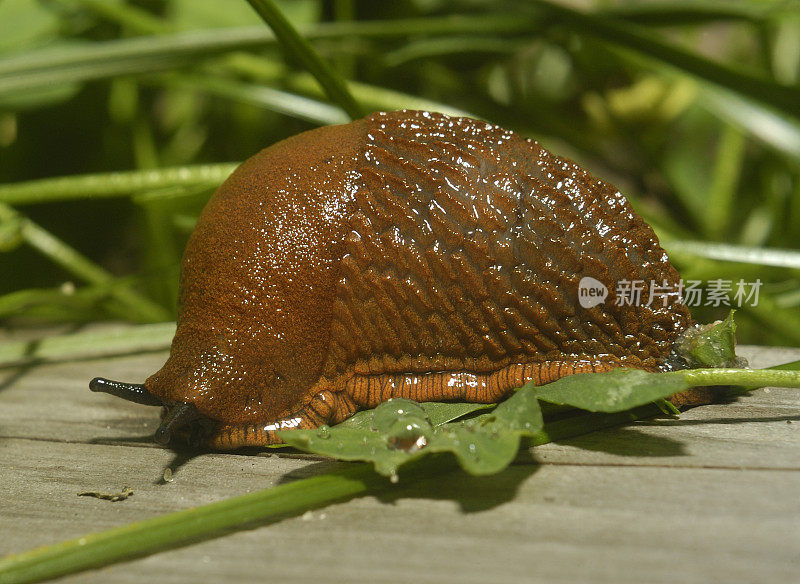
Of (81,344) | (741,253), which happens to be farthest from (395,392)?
(741,253)

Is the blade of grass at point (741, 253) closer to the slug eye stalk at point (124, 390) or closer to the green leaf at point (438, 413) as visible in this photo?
the green leaf at point (438, 413)

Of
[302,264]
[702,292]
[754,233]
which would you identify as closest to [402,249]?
[302,264]

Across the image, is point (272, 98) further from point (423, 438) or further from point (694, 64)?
point (423, 438)

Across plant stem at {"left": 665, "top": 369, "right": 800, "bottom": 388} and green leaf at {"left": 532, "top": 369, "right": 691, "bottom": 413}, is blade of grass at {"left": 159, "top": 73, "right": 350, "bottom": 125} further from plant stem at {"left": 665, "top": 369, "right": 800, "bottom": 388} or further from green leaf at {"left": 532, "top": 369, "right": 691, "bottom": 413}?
plant stem at {"left": 665, "top": 369, "right": 800, "bottom": 388}

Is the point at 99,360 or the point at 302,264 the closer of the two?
the point at 302,264

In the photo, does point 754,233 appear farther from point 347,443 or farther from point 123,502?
point 123,502

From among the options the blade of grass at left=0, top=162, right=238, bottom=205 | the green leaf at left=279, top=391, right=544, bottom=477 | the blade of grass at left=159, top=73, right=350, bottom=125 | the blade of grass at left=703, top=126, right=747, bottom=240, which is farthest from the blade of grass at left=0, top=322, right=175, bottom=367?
the blade of grass at left=703, top=126, right=747, bottom=240

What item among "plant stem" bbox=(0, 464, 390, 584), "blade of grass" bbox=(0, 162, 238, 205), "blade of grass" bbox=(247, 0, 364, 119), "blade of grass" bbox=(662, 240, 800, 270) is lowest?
"plant stem" bbox=(0, 464, 390, 584)
